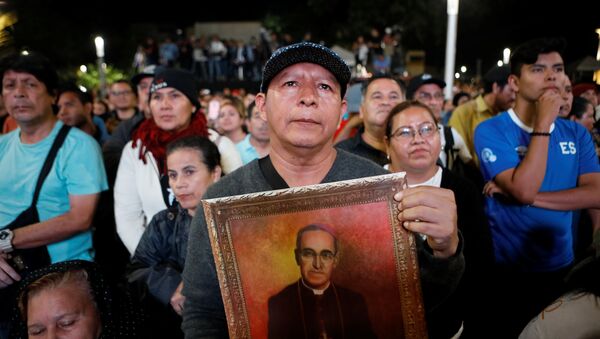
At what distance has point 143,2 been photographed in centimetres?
3803

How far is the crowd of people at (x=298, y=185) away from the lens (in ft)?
4.69

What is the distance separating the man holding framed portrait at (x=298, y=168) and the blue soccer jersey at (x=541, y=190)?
1.61 meters

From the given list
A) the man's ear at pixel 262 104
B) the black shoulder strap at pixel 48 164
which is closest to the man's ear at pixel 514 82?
the man's ear at pixel 262 104

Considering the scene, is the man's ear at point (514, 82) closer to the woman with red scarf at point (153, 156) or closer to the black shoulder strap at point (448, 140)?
the black shoulder strap at point (448, 140)

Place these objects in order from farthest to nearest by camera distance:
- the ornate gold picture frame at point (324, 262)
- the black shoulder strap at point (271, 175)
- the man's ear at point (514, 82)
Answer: the man's ear at point (514, 82)
the black shoulder strap at point (271, 175)
the ornate gold picture frame at point (324, 262)

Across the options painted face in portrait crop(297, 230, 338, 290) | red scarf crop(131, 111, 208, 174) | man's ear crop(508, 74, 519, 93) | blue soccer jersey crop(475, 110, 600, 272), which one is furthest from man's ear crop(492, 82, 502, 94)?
painted face in portrait crop(297, 230, 338, 290)

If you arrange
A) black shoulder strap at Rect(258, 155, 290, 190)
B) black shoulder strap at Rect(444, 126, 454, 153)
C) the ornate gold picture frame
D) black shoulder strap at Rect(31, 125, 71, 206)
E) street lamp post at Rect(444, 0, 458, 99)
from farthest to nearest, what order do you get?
street lamp post at Rect(444, 0, 458, 99)
black shoulder strap at Rect(444, 126, 454, 153)
black shoulder strap at Rect(31, 125, 71, 206)
black shoulder strap at Rect(258, 155, 290, 190)
the ornate gold picture frame

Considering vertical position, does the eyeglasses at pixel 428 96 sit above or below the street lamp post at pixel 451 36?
below

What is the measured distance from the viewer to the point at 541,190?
2.71m

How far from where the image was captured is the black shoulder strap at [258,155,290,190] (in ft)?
4.97

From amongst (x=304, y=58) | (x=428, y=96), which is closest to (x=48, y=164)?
(x=304, y=58)

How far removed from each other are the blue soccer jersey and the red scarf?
7.14ft

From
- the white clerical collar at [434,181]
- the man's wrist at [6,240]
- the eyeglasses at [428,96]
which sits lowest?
the man's wrist at [6,240]

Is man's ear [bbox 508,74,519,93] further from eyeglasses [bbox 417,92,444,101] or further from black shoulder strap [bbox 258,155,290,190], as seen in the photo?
black shoulder strap [bbox 258,155,290,190]
